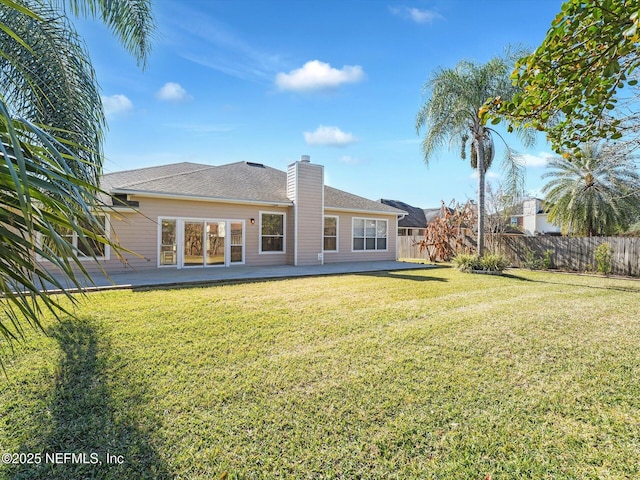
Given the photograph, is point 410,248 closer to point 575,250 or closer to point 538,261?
point 538,261

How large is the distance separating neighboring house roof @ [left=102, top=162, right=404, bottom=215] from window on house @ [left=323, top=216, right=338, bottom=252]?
73cm

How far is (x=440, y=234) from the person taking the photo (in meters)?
17.5

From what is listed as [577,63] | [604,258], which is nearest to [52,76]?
[577,63]

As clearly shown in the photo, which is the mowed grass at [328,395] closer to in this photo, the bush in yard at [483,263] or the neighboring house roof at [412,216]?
the bush in yard at [483,263]

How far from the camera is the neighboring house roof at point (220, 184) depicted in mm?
11602

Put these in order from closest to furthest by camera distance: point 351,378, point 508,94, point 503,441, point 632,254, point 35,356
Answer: point 503,441 → point 351,378 → point 35,356 → point 508,94 → point 632,254

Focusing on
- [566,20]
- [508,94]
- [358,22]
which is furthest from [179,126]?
[566,20]

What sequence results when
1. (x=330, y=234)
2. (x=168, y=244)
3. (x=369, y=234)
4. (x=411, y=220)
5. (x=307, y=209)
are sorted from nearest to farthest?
(x=168, y=244)
(x=307, y=209)
(x=330, y=234)
(x=369, y=234)
(x=411, y=220)

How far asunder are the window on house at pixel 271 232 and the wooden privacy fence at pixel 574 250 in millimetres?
10203

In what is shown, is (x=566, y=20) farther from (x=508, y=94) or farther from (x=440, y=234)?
(x=440, y=234)

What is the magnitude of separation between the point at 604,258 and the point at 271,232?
12949 mm

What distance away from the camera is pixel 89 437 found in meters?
2.43

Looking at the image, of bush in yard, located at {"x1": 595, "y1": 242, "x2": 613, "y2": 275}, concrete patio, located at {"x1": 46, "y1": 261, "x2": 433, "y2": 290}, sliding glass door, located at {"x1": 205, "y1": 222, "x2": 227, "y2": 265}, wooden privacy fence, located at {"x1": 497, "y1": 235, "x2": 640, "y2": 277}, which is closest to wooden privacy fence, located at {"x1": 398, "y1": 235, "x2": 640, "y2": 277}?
wooden privacy fence, located at {"x1": 497, "y1": 235, "x2": 640, "y2": 277}

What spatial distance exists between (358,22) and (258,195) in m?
7.08
